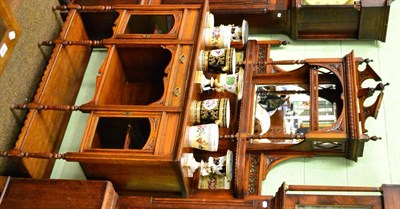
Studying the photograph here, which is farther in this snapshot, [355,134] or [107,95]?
[107,95]


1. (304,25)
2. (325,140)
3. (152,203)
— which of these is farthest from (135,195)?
(304,25)

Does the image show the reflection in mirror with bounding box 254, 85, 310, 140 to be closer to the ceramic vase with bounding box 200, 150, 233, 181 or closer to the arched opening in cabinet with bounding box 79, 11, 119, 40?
the ceramic vase with bounding box 200, 150, 233, 181

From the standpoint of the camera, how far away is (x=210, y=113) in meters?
2.48

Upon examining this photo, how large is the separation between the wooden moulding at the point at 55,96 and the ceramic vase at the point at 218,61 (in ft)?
2.41

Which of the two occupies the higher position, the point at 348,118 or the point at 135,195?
the point at 348,118

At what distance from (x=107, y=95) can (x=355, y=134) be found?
1.17m

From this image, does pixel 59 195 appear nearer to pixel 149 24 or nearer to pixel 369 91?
pixel 149 24

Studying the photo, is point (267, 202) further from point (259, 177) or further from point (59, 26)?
point (59, 26)

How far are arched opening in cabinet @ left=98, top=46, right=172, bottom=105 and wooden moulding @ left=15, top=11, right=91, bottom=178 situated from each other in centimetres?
30

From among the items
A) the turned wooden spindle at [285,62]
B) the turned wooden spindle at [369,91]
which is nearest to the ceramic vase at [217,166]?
the turned wooden spindle at [285,62]

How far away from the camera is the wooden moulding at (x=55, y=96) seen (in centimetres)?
250

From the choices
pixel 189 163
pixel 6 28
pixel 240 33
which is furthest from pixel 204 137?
pixel 6 28

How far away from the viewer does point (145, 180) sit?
2.38 metres

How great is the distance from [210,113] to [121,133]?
0.42 meters
